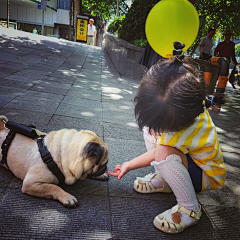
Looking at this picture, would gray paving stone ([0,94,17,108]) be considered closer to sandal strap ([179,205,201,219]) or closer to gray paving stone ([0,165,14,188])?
gray paving stone ([0,165,14,188])

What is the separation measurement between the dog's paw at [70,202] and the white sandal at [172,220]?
0.71 m

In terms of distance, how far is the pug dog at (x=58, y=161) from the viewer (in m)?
2.00

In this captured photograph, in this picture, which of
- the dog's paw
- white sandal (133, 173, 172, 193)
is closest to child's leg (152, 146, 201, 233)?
white sandal (133, 173, 172, 193)

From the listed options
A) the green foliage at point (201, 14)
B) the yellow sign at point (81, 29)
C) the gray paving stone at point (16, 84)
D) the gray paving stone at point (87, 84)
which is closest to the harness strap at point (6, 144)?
the gray paving stone at point (16, 84)

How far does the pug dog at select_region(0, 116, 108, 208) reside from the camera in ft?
6.57

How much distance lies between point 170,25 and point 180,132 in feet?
5.52

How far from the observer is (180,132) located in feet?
6.14

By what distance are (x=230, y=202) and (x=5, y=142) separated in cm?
244

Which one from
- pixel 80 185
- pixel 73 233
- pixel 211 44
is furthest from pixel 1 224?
pixel 211 44

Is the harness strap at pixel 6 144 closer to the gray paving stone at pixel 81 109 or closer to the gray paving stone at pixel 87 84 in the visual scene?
the gray paving stone at pixel 81 109

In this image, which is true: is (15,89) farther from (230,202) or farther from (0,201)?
(230,202)

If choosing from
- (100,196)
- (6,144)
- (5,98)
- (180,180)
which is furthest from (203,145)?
(5,98)

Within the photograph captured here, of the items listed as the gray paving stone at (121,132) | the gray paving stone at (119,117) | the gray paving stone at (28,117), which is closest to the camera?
the gray paving stone at (28,117)

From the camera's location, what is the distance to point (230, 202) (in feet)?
7.75
